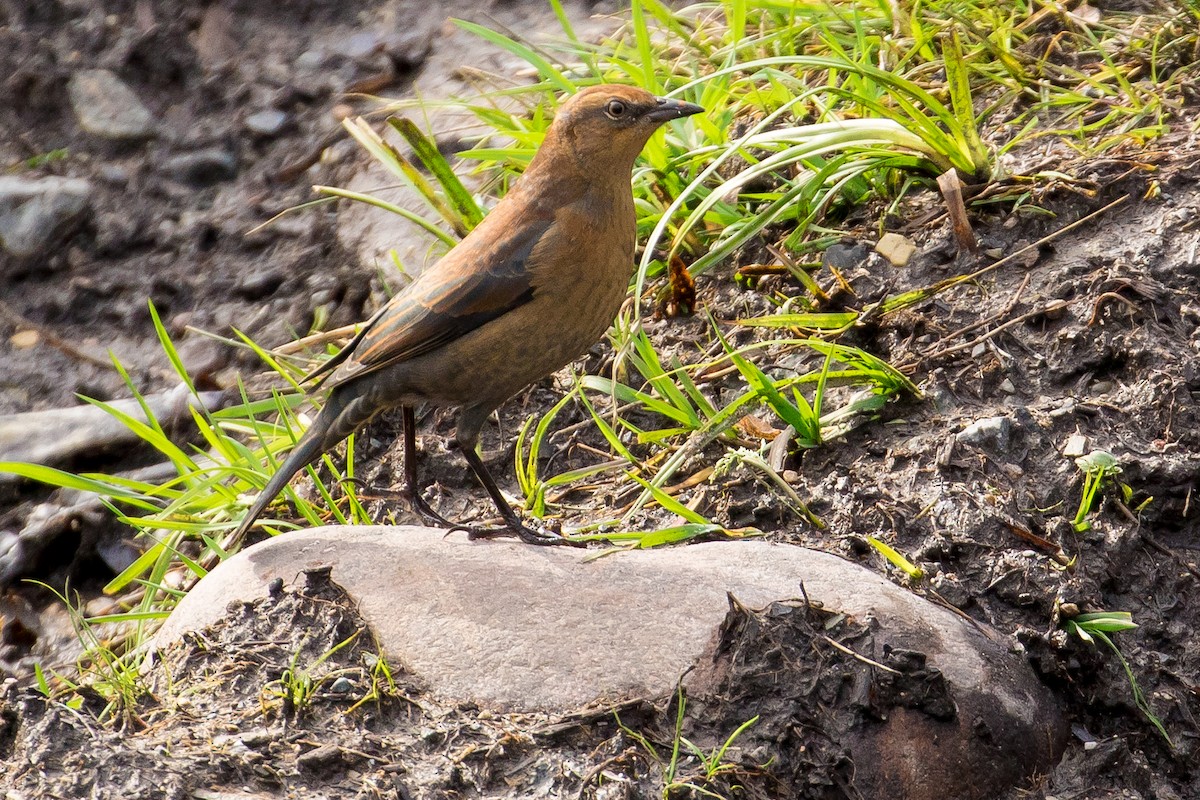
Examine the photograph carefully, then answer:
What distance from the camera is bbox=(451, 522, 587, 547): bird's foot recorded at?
12.7 ft

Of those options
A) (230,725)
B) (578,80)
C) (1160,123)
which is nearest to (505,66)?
(578,80)

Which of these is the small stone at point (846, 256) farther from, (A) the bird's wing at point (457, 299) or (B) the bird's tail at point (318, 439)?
(B) the bird's tail at point (318, 439)

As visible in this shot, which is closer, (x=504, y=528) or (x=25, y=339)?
(x=504, y=528)

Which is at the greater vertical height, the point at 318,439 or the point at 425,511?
the point at 318,439

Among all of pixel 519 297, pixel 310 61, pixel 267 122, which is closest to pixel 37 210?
pixel 267 122

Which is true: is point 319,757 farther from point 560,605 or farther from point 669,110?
point 669,110

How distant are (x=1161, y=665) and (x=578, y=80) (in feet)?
10.5

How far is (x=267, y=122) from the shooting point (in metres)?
6.41

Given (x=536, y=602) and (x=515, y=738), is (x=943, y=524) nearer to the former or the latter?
(x=536, y=602)

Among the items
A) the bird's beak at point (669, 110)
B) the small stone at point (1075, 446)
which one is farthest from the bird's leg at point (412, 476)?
the small stone at point (1075, 446)

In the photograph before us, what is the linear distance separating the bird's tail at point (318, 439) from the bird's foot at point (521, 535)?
1.62ft

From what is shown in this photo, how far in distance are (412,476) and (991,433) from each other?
181 centimetres

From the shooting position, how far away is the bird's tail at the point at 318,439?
4.07 m

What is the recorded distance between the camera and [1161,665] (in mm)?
3395
